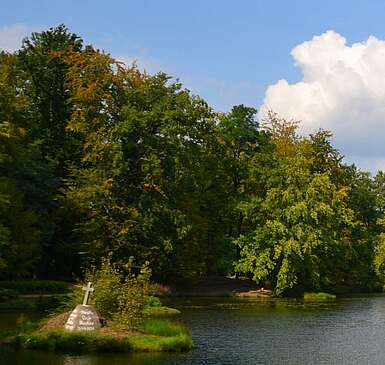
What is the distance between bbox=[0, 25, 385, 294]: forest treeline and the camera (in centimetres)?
5294

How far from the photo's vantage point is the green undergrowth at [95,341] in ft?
77.7

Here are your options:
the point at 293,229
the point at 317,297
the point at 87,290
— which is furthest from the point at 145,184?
the point at 87,290

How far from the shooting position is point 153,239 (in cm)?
5544

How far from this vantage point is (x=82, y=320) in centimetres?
2459

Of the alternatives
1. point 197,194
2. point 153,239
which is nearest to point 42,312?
point 153,239

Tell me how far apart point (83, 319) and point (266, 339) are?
29.3ft

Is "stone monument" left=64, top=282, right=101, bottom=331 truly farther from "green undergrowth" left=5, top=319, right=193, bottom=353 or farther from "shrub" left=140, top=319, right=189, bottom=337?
"shrub" left=140, top=319, right=189, bottom=337

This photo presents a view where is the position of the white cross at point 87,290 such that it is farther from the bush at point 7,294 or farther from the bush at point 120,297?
the bush at point 7,294

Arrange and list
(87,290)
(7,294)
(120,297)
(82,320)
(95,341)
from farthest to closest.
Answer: (7,294)
(120,297)
(87,290)
(82,320)
(95,341)

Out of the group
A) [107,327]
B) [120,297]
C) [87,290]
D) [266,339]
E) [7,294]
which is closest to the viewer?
[87,290]

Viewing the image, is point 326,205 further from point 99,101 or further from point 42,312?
point 42,312

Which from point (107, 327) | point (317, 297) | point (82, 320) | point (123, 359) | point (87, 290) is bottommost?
point (123, 359)

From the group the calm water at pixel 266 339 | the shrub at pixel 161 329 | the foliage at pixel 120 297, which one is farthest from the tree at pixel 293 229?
the foliage at pixel 120 297

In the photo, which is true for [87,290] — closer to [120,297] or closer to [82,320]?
[82,320]
